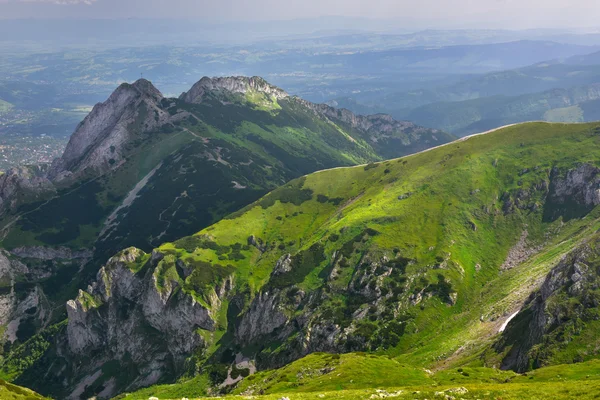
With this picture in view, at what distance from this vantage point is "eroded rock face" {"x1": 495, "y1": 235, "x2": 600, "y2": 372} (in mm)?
78438

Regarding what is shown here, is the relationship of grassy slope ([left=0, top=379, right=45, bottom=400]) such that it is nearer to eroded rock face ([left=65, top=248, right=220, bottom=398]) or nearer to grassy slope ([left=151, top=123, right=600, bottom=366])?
grassy slope ([left=151, top=123, right=600, bottom=366])

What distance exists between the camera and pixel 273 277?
561 feet

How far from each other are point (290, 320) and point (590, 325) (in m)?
98.2

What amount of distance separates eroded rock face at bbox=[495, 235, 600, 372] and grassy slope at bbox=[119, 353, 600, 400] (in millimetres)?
10974

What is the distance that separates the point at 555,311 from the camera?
84.4 meters

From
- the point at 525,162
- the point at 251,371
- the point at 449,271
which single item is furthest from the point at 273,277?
the point at 525,162

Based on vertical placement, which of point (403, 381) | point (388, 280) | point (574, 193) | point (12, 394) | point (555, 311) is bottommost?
point (388, 280)

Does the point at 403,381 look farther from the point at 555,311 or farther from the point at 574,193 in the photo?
the point at 574,193

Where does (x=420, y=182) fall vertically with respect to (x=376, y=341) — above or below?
above

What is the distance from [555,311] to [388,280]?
2469 inches

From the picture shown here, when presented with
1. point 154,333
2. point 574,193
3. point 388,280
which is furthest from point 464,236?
point 154,333

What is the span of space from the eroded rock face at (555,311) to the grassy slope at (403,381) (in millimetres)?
10974

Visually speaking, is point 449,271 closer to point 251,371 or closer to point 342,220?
point 342,220

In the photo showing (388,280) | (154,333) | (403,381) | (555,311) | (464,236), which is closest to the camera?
(403,381)
